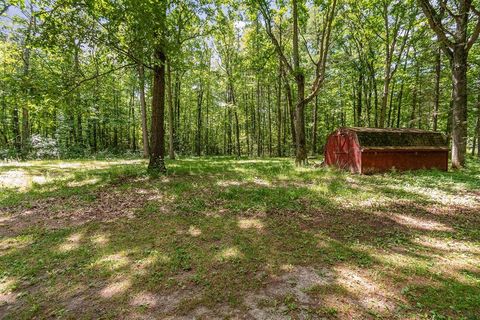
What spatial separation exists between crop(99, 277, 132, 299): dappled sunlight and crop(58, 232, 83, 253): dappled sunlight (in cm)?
187

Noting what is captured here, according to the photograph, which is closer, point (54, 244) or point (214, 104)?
point (54, 244)

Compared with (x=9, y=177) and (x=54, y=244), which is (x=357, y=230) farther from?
(x=9, y=177)

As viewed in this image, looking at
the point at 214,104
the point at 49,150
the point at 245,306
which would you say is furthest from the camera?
the point at 214,104

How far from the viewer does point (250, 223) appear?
656 centimetres

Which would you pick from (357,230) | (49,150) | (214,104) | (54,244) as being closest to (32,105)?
(54,244)

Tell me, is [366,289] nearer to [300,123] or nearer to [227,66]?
[300,123]

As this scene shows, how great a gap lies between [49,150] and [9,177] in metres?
12.7

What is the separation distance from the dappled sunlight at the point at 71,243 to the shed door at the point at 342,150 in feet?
43.3

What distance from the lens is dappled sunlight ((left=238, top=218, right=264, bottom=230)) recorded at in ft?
20.6

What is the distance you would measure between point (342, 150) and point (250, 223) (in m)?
10.4

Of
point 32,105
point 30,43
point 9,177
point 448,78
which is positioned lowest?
point 9,177

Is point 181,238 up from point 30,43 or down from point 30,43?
down

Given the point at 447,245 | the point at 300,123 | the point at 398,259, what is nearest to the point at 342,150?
the point at 300,123

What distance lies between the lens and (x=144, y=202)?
835 cm
